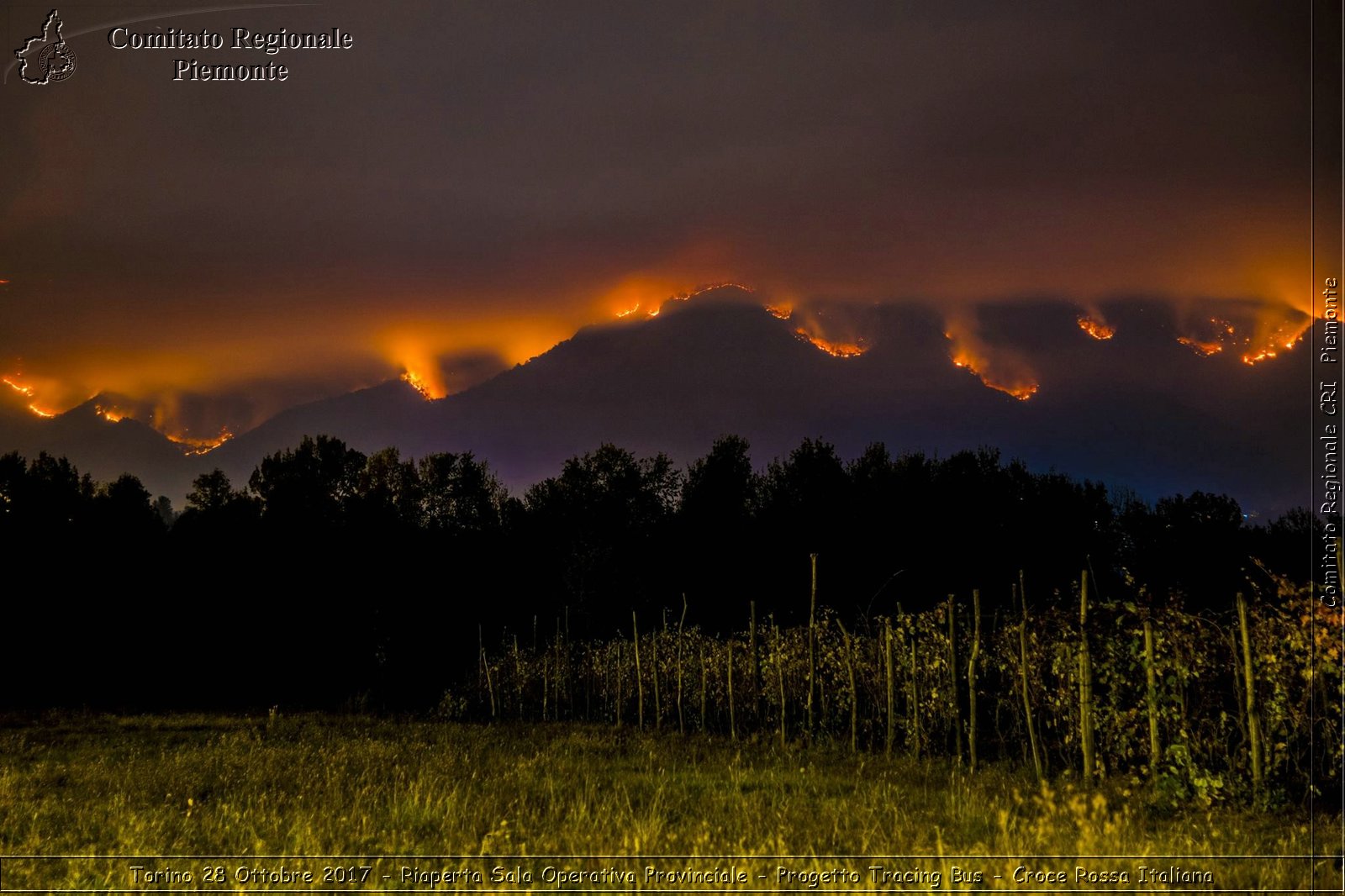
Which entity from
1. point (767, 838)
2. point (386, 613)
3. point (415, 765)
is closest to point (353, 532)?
point (386, 613)

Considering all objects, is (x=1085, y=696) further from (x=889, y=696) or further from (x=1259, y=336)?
(x=1259, y=336)

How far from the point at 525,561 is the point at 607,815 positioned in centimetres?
4060

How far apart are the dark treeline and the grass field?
1336 centimetres

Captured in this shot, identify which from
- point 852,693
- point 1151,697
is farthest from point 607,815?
point 852,693

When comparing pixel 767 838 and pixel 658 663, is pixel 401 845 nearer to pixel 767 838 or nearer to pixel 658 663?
pixel 767 838

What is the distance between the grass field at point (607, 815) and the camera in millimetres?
6543

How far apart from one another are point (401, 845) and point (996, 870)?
15.6 ft

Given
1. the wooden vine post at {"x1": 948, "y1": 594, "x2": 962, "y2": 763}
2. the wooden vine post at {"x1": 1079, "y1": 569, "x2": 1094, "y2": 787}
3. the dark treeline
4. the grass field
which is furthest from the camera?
the dark treeline

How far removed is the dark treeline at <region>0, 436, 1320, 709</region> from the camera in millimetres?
33688

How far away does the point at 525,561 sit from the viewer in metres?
48.1

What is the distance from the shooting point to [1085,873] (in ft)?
19.5

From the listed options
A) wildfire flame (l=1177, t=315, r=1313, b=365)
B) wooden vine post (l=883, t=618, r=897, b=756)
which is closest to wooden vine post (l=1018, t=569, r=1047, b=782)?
wooden vine post (l=883, t=618, r=897, b=756)

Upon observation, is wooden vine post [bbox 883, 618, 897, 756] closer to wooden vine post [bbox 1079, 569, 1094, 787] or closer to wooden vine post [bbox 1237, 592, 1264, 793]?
wooden vine post [bbox 1079, 569, 1094, 787]

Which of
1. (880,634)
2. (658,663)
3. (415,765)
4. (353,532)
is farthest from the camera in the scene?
(353,532)
